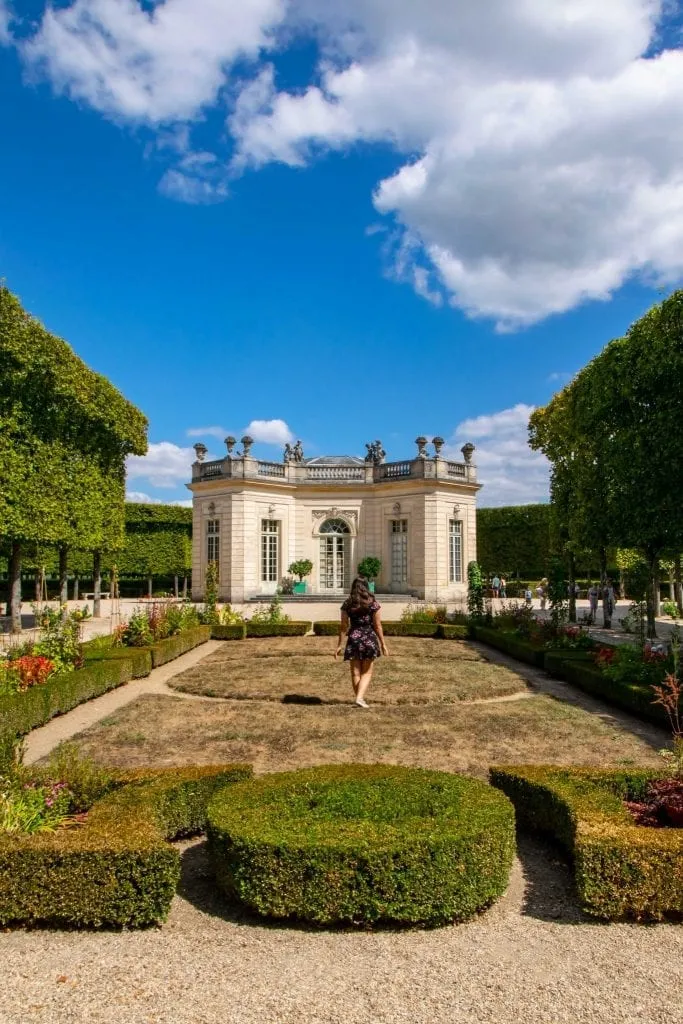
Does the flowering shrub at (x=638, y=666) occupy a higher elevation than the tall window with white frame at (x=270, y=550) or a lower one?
lower

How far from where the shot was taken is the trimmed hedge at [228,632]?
18.1 m

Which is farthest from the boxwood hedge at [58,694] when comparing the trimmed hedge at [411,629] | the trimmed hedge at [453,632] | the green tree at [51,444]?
the trimmed hedge at [453,632]

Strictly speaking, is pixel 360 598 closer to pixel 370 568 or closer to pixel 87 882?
pixel 87 882

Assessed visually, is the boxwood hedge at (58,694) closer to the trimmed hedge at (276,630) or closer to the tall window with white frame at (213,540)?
the trimmed hedge at (276,630)

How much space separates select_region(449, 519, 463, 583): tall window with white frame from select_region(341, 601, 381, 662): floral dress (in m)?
18.5

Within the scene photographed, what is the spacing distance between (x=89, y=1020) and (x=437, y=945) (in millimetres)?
1749

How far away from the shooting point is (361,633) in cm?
906

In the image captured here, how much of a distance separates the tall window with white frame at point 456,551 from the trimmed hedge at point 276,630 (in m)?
10.2

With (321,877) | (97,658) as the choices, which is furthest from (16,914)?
(97,658)

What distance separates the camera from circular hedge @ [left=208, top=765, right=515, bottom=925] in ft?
12.2

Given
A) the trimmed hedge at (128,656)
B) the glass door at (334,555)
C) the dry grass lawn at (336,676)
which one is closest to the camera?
the dry grass lawn at (336,676)

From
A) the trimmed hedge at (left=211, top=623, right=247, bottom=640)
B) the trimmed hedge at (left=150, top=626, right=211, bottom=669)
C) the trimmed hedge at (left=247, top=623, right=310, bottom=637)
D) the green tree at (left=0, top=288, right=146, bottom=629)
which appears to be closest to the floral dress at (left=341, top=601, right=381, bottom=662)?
the trimmed hedge at (left=150, top=626, right=211, bottom=669)

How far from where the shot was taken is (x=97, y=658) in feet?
38.4

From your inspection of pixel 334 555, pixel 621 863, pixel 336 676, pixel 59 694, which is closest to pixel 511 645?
pixel 336 676
